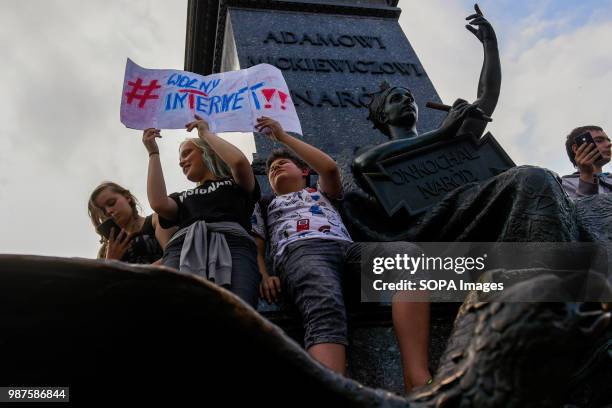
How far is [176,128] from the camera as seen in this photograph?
389 cm

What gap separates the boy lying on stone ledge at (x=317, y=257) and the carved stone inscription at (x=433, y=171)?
299 millimetres

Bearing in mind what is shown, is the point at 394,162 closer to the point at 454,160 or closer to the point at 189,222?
the point at 454,160

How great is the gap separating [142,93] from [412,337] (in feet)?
7.81

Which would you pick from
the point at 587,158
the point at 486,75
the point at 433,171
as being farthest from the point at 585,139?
the point at 433,171

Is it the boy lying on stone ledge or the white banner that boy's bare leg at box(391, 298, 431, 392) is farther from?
the white banner

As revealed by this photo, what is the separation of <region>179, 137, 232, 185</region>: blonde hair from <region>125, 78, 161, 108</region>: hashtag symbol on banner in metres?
0.57

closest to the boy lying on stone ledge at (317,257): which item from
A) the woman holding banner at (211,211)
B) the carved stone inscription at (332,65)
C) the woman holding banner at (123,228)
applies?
the woman holding banner at (211,211)

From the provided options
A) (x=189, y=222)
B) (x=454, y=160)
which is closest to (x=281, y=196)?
(x=189, y=222)

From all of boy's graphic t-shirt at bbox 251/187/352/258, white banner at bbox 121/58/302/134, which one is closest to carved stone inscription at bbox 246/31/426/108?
white banner at bbox 121/58/302/134

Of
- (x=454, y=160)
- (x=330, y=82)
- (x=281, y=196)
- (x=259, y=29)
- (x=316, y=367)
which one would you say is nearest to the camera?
(x=316, y=367)

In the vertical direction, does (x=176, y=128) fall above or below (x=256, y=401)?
above

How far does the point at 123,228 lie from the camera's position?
3615 mm

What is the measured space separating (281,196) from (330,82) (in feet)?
7.82

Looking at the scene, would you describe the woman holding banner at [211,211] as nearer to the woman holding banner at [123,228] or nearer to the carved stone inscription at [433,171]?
the woman holding banner at [123,228]
